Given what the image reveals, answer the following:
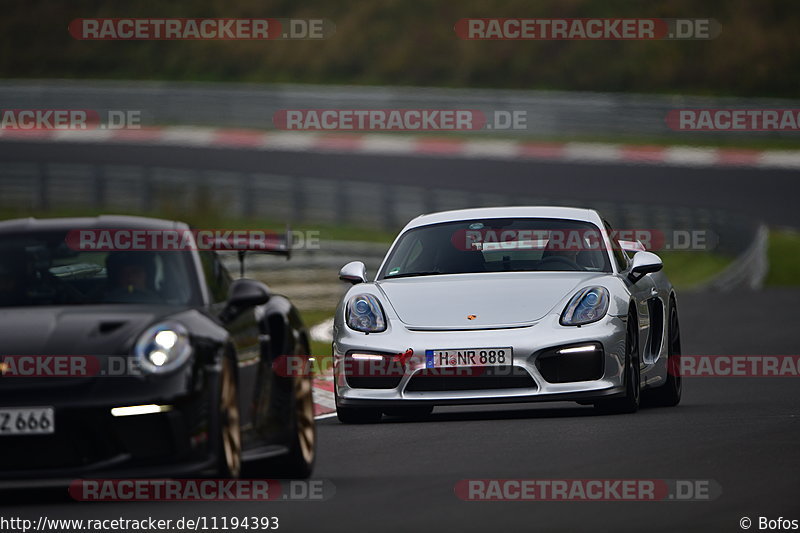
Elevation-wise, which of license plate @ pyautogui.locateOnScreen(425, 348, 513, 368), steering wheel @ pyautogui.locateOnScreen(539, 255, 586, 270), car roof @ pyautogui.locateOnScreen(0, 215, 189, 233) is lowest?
license plate @ pyautogui.locateOnScreen(425, 348, 513, 368)

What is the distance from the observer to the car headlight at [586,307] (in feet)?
35.7

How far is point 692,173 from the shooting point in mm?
33438

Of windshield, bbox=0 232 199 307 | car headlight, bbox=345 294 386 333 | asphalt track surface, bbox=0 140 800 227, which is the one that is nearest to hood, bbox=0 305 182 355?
windshield, bbox=0 232 199 307

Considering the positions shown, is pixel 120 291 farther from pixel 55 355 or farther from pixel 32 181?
pixel 32 181

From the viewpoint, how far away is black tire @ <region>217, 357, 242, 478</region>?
7352 mm

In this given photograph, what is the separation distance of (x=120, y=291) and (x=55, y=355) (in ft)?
2.55

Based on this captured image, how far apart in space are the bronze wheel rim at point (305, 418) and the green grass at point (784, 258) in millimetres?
18398

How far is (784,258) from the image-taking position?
91.1ft

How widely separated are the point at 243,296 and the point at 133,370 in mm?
759

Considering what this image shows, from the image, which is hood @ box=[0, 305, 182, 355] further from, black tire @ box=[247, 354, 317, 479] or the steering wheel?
the steering wheel

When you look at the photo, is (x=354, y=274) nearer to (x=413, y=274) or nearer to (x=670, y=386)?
(x=413, y=274)

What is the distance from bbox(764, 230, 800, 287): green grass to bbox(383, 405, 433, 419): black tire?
15.1 meters

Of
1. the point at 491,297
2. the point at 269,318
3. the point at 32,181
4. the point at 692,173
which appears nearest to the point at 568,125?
the point at 692,173

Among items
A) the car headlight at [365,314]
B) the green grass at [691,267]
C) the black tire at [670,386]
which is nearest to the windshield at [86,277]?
the car headlight at [365,314]
